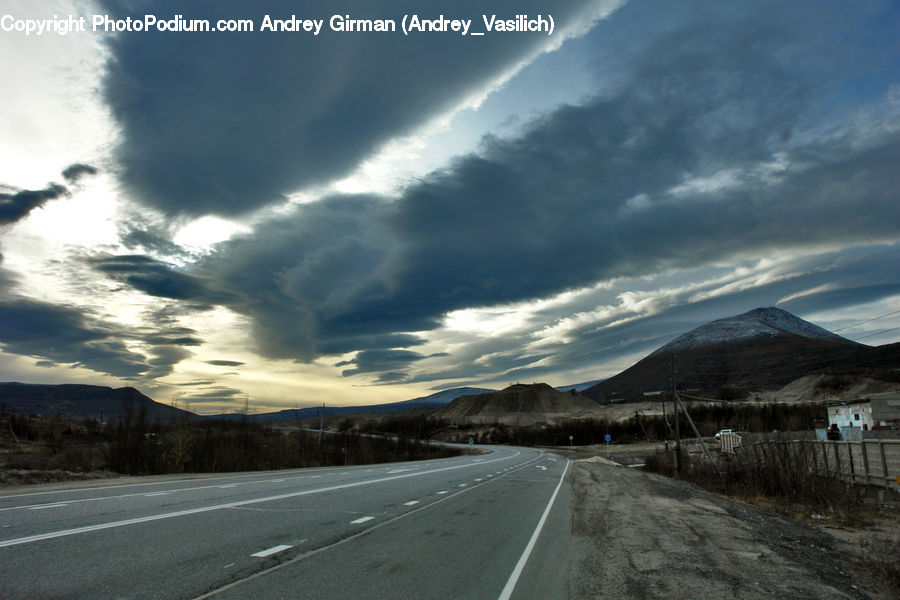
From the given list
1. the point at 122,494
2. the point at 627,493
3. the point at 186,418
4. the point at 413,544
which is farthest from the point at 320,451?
the point at 413,544

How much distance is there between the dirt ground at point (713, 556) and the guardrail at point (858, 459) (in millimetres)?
4367

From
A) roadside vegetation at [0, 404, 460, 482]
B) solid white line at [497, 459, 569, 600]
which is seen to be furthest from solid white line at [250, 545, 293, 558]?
roadside vegetation at [0, 404, 460, 482]

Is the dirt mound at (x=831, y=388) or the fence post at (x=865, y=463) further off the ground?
the dirt mound at (x=831, y=388)

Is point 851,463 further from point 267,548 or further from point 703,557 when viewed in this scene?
point 267,548

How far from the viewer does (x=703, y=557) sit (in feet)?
31.3

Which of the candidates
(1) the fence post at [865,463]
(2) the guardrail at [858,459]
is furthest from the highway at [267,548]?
(1) the fence post at [865,463]

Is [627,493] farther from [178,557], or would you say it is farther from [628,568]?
[178,557]

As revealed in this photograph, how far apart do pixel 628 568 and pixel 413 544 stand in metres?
3.43

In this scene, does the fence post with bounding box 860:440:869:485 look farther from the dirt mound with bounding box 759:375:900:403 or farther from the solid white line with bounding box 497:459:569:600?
the dirt mound with bounding box 759:375:900:403

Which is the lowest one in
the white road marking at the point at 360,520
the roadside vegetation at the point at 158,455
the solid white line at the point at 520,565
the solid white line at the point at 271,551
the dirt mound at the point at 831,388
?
the roadside vegetation at the point at 158,455

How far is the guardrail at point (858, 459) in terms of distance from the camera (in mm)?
21469

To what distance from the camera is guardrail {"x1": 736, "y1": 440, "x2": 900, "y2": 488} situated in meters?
21.5

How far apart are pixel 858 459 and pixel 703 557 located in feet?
71.6

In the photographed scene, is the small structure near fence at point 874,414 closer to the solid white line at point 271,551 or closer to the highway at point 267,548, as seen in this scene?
the highway at point 267,548
